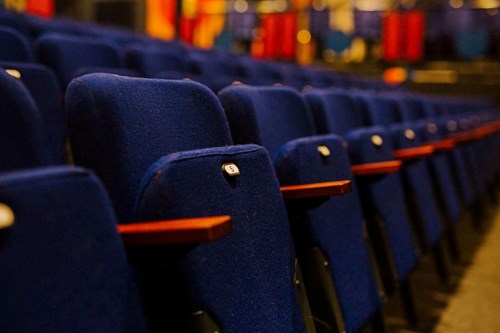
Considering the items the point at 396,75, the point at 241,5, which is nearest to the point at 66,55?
the point at 396,75

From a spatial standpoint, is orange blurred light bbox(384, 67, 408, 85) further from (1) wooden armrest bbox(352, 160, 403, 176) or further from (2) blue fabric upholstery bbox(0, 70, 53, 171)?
(2) blue fabric upholstery bbox(0, 70, 53, 171)

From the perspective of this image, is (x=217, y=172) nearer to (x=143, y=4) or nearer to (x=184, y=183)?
(x=184, y=183)

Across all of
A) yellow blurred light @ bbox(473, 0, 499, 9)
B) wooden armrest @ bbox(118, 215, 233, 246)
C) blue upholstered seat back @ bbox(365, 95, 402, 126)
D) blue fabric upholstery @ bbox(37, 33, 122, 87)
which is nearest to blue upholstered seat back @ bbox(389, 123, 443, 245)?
blue upholstered seat back @ bbox(365, 95, 402, 126)

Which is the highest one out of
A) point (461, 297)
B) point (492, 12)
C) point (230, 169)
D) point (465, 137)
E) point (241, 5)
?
point (241, 5)

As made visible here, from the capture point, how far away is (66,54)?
22.9 inches

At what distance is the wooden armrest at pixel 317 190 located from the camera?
0.30m

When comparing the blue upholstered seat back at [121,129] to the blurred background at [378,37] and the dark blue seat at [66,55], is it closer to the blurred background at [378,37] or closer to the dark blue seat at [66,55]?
the dark blue seat at [66,55]

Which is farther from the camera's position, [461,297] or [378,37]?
[378,37]

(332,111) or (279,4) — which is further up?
(279,4)

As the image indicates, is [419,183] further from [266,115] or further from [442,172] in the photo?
[266,115]

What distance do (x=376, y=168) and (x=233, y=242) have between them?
19 centimetres

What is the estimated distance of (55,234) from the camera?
0.55 ft

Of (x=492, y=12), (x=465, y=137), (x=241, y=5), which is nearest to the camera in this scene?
(x=465, y=137)

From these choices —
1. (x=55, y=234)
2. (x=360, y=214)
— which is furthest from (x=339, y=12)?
(x=55, y=234)
